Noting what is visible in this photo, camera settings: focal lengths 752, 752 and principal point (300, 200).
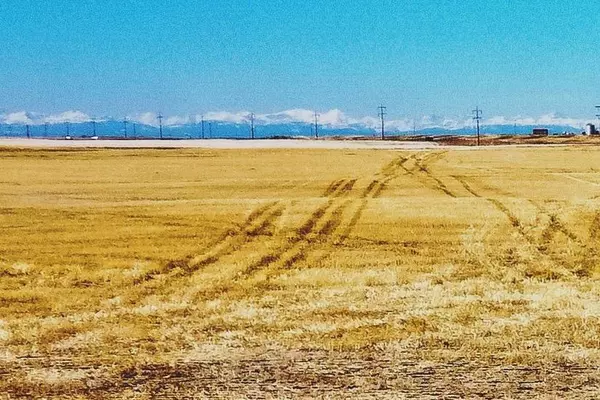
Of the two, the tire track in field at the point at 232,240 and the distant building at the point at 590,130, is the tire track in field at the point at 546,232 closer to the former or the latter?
the tire track in field at the point at 232,240

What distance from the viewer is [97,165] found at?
47.2m

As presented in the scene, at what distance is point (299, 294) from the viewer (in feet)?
47.2

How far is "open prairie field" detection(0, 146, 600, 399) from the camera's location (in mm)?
9656

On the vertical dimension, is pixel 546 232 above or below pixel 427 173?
below

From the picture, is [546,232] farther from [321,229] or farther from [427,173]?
[427,173]

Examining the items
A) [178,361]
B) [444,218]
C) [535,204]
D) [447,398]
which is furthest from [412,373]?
[535,204]

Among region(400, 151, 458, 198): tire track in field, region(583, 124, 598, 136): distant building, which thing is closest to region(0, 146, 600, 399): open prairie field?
region(400, 151, 458, 198): tire track in field

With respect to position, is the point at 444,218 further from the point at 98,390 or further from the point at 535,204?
the point at 98,390

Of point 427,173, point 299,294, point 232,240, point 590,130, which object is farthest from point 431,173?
point 590,130

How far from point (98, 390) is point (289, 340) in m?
3.07

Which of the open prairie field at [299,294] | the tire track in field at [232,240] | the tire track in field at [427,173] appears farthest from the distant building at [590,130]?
the tire track in field at [232,240]

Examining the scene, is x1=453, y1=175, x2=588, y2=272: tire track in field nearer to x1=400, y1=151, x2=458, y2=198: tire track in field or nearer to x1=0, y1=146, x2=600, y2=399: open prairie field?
x1=0, y1=146, x2=600, y2=399: open prairie field

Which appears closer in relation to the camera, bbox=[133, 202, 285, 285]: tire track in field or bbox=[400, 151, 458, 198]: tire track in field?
bbox=[133, 202, 285, 285]: tire track in field

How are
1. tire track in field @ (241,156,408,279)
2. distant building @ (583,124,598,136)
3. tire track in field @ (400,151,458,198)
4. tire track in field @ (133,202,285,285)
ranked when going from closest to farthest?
tire track in field @ (133,202,285,285), tire track in field @ (241,156,408,279), tire track in field @ (400,151,458,198), distant building @ (583,124,598,136)
